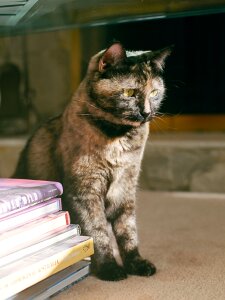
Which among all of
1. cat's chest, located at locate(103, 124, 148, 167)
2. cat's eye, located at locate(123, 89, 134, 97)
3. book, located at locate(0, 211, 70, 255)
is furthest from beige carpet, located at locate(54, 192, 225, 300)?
cat's eye, located at locate(123, 89, 134, 97)

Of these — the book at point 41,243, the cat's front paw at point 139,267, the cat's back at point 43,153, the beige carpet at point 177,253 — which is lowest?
the beige carpet at point 177,253

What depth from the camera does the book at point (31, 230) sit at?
836mm

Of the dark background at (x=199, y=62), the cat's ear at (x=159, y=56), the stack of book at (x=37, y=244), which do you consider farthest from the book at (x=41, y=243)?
the dark background at (x=199, y=62)

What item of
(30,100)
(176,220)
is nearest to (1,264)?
(176,220)

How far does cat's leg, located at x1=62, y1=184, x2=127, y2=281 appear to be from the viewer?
1.01m

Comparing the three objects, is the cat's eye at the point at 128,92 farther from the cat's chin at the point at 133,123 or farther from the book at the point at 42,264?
the book at the point at 42,264

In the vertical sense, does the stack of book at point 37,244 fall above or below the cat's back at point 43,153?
below

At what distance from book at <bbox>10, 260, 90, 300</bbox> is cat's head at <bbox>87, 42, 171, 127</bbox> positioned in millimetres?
300

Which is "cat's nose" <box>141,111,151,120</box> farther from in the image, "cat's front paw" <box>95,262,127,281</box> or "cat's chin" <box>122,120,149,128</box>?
"cat's front paw" <box>95,262,127,281</box>

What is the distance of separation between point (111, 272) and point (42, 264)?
20 centimetres

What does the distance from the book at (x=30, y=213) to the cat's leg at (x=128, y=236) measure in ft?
0.51

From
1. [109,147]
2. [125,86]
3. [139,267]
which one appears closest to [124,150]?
[109,147]

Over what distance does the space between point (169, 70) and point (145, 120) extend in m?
1.19

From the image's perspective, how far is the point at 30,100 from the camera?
218 centimetres
